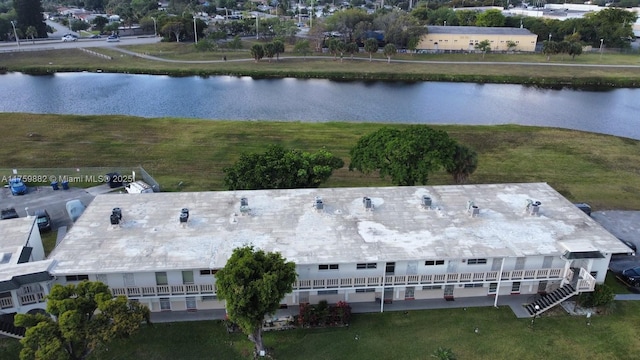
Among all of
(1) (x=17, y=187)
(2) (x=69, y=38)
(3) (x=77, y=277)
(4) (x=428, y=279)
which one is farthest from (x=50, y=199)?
(2) (x=69, y=38)

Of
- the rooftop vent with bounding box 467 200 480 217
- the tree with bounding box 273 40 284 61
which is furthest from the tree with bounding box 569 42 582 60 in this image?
the rooftop vent with bounding box 467 200 480 217

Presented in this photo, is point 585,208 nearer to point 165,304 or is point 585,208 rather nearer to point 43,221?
point 165,304

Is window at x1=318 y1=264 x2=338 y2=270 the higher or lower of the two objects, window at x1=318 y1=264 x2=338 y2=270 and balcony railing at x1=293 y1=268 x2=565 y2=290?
the higher

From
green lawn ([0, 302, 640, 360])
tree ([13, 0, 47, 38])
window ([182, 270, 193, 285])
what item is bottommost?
green lawn ([0, 302, 640, 360])

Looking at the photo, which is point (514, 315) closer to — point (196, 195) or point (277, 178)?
point (277, 178)

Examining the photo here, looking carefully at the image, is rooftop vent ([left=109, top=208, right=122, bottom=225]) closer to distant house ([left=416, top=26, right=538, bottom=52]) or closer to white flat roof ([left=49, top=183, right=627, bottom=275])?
white flat roof ([left=49, top=183, right=627, bottom=275])

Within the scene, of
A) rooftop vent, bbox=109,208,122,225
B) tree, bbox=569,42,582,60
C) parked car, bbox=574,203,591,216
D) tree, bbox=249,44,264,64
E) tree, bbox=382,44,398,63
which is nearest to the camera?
rooftop vent, bbox=109,208,122,225
